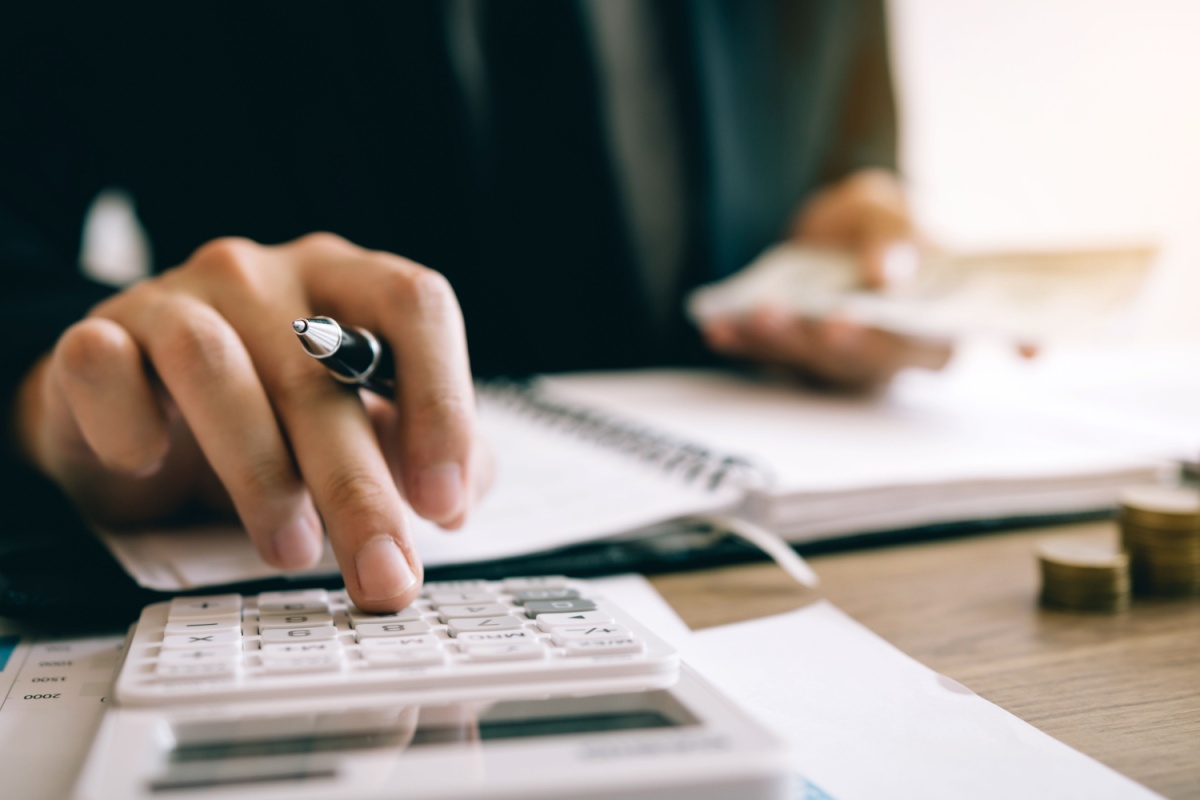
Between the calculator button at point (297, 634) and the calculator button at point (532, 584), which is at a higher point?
the calculator button at point (297, 634)

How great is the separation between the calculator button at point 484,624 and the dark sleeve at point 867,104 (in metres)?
1.37

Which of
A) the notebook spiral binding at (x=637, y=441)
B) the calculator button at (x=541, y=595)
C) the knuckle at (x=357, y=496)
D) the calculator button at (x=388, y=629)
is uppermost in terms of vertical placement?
the knuckle at (x=357, y=496)

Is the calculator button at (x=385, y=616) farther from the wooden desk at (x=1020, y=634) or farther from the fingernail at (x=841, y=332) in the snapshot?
the fingernail at (x=841, y=332)

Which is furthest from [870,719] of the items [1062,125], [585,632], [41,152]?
[1062,125]

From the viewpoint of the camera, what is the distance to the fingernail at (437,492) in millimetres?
418

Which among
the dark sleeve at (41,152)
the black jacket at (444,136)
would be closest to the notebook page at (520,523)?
the dark sleeve at (41,152)

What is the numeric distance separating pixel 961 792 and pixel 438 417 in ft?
0.85

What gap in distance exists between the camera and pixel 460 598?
0.38 m

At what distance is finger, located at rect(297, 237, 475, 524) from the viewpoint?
421mm

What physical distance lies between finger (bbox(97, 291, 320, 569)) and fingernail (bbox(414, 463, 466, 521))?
5 centimetres

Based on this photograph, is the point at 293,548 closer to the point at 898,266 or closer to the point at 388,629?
the point at 388,629

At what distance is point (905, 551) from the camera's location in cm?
56

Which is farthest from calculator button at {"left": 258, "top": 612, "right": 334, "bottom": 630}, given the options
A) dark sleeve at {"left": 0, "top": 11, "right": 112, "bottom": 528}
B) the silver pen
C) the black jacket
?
the black jacket

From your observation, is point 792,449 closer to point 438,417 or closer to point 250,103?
point 438,417
